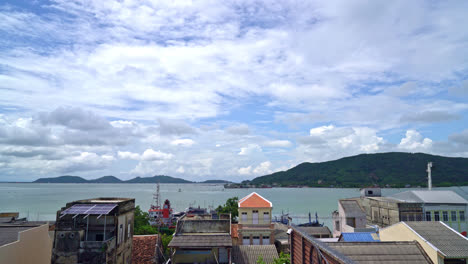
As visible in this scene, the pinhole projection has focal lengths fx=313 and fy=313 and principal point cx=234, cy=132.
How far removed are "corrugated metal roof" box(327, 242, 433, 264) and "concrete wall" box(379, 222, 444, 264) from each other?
5.46 ft

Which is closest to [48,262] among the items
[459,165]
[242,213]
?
[242,213]

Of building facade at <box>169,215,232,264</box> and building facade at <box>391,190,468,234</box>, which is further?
building facade at <box>391,190,468,234</box>

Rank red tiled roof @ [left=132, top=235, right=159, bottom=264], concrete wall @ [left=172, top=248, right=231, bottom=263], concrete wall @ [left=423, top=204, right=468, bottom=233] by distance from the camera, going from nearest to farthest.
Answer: red tiled roof @ [left=132, top=235, right=159, bottom=264], concrete wall @ [left=172, top=248, right=231, bottom=263], concrete wall @ [left=423, top=204, right=468, bottom=233]

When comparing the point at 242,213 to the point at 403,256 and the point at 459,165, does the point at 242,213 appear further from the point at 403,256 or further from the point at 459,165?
the point at 459,165

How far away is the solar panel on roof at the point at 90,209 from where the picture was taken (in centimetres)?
2148

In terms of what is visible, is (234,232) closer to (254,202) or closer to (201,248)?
(254,202)

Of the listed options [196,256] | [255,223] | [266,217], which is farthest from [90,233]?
[266,217]

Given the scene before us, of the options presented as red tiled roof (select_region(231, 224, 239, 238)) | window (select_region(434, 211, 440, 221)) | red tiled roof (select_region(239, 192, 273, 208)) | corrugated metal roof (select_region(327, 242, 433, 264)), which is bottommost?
red tiled roof (select_region(231, 224, 239, 238))

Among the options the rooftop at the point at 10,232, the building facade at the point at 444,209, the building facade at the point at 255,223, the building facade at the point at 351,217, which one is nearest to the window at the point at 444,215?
the building facade at the point at 444,209

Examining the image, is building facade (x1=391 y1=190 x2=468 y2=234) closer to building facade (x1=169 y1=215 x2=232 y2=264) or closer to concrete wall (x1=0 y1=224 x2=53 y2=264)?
building facade (x1=169 y1=215 x2=232 y2=264)

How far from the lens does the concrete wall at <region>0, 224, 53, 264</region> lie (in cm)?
1840

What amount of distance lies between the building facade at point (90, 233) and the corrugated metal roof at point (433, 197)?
32.9 metres

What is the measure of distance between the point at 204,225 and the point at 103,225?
12.1m

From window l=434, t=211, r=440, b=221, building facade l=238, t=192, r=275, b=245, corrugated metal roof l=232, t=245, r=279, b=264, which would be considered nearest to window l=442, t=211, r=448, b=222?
window l=434, t=211, r=440, b=221
